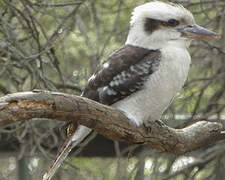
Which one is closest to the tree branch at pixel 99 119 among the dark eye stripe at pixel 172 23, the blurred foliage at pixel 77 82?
the dark eye stripe at pixel 172 23

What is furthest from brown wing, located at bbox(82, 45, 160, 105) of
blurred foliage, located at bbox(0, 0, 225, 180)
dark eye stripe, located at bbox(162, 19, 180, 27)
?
blurred foliage, located at bbox(0, 0, 225, 180)

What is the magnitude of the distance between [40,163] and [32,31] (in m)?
1.37

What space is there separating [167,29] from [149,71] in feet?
Result: 1.16

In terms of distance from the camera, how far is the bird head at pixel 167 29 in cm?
359

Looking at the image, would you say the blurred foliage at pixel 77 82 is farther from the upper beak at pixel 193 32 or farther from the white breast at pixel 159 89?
the white breast at pixel 159 89

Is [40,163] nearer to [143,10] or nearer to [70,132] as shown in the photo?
[70,132]

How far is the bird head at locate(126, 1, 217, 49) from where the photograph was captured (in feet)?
11.8

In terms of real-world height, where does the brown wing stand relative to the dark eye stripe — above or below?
below

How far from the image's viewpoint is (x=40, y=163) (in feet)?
16.1

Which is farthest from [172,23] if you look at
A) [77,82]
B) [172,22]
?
[77,82]

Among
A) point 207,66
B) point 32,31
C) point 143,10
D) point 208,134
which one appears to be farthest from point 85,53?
point 208,134

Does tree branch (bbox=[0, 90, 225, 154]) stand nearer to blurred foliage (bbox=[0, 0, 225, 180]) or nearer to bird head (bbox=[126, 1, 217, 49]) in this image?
bird head (bbox=[126, 1, 217, 49])

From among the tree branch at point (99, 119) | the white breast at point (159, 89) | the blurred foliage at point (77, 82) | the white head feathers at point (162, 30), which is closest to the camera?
the tree branch at point (99, 119)

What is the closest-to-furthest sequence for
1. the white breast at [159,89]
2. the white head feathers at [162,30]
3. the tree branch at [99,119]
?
1. the tree branch at [99,119]
2. the white breast at [159,89]
3. the white head feathers at [162,30]
